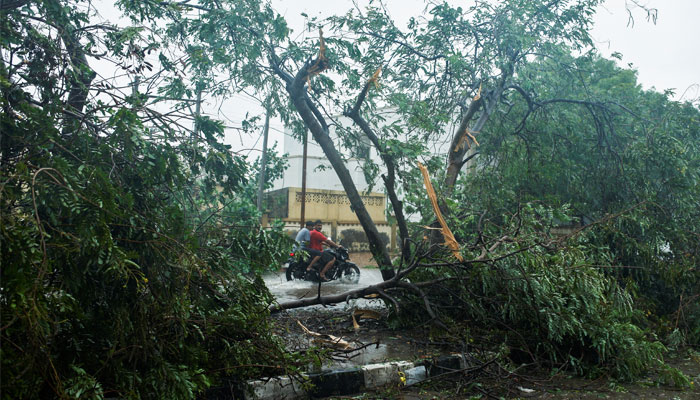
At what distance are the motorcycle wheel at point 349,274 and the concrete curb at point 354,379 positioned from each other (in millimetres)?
7322

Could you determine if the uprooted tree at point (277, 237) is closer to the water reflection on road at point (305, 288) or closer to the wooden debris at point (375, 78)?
the wooden debris at point (375, 78)

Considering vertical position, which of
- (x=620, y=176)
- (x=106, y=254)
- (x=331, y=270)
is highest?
(x=620, y=176)

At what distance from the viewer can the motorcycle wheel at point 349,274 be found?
12191 millimetres

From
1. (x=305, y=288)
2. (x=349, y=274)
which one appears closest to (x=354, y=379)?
(x=305, y=288)

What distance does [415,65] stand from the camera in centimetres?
893

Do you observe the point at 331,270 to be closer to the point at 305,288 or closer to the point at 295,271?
the point at 295,271

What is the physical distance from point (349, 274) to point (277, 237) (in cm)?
761

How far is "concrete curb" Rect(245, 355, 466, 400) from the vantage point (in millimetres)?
3945

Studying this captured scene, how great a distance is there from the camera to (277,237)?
494 cm

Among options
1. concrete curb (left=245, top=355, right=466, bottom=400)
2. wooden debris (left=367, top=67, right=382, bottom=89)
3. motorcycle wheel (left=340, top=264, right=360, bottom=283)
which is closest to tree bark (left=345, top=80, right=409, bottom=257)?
wooden debris (left=367, top=67, right=382, bottom=89)

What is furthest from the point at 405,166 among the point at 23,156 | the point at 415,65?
the point at 23,156

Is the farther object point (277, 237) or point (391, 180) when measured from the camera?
point (391, 180)

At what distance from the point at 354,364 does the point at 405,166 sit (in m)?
3.62

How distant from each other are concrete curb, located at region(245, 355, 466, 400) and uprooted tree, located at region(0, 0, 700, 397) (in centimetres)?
21
